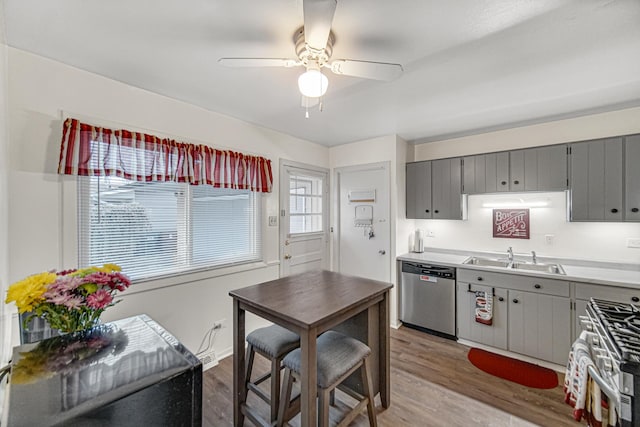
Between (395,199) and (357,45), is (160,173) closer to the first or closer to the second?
(357,45)

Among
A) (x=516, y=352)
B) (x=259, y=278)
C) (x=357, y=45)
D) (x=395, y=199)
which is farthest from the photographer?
(x=395, y=199)

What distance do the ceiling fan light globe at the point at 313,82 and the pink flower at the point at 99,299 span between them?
136cm

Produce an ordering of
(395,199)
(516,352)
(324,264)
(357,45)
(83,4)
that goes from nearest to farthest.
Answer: (83,4) → (357,45) → (516,352) → (395,199) → (324,264)

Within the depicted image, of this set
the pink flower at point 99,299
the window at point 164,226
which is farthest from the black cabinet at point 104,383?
the window at point 164,226

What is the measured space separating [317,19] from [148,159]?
1.77 m

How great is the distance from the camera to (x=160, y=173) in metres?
2.22

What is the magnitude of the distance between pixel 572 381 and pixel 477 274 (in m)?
1.58

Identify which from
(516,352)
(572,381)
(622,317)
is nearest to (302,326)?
(572,381)

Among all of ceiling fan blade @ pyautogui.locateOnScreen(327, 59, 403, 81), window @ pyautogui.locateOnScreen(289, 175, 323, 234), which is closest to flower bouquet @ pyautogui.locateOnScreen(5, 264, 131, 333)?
ceiling fan blade @ pyautogui.locateOnScreen(327, 59, 403, 81)

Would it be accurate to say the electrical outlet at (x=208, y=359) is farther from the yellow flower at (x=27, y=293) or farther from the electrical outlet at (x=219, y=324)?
the yellow flower at (x=27, y=293)

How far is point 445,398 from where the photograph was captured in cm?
211

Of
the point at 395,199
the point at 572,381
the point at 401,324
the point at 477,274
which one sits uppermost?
the point at 395,199

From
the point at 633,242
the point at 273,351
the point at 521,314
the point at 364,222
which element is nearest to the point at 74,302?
the point at 273,351

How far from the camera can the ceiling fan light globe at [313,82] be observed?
141cm
